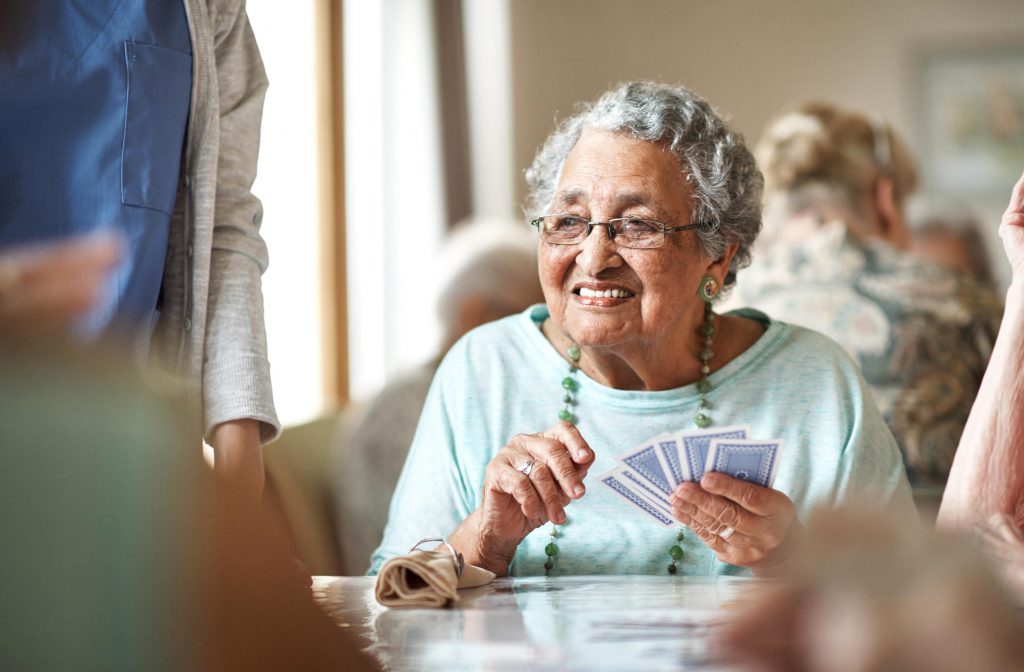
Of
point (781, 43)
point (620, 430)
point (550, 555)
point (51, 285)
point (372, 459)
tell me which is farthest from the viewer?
point (781, 43)

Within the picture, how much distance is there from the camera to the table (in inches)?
39.7

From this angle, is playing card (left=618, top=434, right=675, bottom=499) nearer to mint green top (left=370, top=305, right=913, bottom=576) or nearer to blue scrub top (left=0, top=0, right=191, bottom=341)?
mint green top (left=370, top=305, right=913, bottom=576)

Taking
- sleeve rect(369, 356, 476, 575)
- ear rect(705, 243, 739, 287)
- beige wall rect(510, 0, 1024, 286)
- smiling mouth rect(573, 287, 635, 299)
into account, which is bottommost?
sleeve rect(369, 356, 476, 575)

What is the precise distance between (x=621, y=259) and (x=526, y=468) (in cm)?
50

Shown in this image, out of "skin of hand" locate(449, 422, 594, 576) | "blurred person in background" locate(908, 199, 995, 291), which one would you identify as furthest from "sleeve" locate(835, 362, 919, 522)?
"blurred person in background" locate(908, 199, 995, 291)

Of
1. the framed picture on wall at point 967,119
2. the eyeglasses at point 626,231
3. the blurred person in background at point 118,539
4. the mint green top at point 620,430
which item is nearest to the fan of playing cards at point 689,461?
the mint green top at point 620,430

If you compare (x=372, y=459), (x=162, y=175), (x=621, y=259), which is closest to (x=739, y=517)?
(x=621, y=259)

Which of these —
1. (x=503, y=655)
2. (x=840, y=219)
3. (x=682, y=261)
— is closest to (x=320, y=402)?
(x=840, y=219)

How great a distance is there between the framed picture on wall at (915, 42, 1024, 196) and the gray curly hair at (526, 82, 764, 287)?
593cm

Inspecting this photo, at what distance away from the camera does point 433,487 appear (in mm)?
2014

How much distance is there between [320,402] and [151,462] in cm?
476

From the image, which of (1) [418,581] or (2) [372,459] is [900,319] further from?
(1) [418,581]

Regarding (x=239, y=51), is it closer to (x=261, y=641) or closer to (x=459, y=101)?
(x=261, y=641)

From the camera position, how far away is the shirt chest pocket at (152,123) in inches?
64.7
